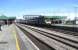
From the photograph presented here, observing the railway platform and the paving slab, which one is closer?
the railway platform

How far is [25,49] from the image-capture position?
15367 mm

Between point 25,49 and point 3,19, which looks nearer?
point 25,49

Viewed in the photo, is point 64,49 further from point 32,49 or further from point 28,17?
point 28,17

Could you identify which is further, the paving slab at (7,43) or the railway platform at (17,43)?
the paving slab at (7,43)

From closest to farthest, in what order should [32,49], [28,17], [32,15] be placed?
[32,49] < [32,15] < [28,17]

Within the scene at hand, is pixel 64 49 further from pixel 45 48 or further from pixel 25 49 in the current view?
pixel 25 49

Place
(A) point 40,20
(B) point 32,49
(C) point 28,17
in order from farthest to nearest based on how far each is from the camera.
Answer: (C) point 28,17 → (A) point 40,20 → (B) point 32,49

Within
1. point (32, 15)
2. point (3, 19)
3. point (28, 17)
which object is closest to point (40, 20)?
point (32, 15)

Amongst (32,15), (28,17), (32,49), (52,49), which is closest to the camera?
(52,49)

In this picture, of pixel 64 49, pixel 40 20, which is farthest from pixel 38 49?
pixel 40 20

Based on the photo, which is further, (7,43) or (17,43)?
(7,43)

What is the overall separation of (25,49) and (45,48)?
1.46m

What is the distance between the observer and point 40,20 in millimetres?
130125

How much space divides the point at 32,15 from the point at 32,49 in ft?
540
